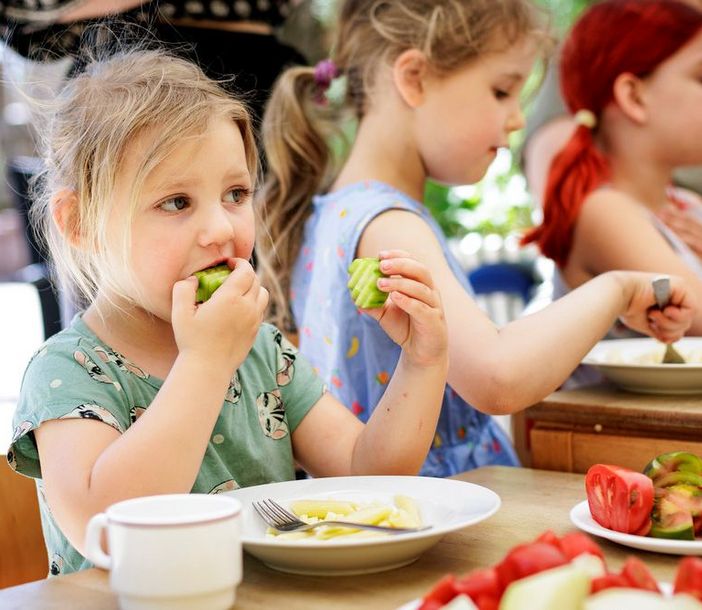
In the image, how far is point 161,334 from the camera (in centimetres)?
116

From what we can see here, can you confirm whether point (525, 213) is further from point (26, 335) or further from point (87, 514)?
point (87, 514)

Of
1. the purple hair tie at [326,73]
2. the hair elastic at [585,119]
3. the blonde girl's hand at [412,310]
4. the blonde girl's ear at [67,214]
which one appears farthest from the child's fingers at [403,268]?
the hair elastic at [585,119]

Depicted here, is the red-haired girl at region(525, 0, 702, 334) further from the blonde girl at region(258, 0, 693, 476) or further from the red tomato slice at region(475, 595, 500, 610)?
the red tomato slice at region(475, 595, 500, 610)

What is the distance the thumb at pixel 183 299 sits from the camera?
984 millimetres

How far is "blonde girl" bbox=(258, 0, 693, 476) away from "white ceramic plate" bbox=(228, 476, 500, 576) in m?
0.35

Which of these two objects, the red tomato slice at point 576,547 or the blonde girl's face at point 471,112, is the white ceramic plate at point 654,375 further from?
the red tomato slice at point 576,547

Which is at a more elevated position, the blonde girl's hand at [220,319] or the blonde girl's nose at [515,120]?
the blonde girl's nose at [515,120]

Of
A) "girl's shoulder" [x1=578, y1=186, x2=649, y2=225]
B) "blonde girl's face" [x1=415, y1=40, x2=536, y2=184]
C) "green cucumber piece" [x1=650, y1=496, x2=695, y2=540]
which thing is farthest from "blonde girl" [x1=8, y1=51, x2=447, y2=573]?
"girl's shoulder" [x1=578, y1=186, x2=649, y2=225]

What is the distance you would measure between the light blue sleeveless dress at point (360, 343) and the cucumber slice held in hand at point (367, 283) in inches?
16.8

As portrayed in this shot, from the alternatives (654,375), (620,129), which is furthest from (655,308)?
(620,129)

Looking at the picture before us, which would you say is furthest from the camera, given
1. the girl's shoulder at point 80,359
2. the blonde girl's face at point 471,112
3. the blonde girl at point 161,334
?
the blonde girl's face at point 471,112

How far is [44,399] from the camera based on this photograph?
0.98 meters

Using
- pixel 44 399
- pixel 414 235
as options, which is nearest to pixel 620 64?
pixel 414 235

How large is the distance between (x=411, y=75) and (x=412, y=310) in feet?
2.29
